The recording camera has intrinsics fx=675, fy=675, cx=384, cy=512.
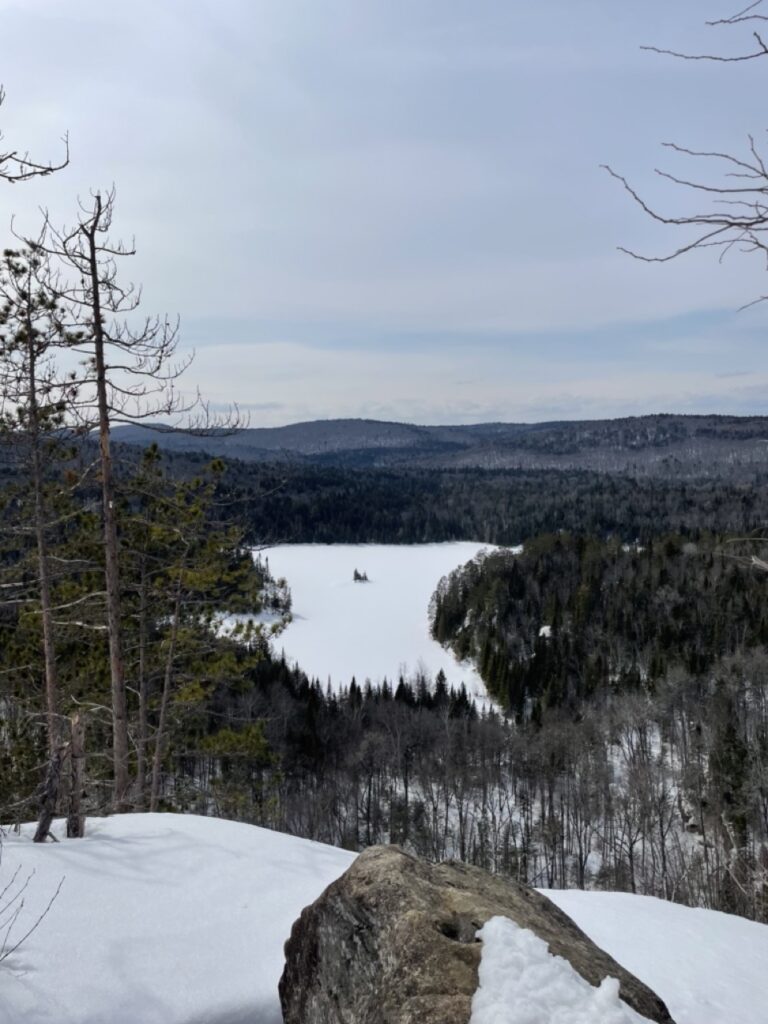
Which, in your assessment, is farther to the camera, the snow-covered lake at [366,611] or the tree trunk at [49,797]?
the snow-covered lake at [366,611]

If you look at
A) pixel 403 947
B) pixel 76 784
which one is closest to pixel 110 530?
pixel 76 784

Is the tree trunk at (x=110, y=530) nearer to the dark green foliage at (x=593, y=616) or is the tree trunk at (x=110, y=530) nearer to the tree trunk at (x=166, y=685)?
the tree trunk at (x=166, y=685)

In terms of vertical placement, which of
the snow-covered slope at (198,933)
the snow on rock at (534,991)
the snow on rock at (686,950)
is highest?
the snow on rock at (534,991)

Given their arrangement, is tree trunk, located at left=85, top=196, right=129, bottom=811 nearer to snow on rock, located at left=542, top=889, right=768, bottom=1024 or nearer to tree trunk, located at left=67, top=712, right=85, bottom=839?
tree trunk, located at left=67, top=712, right=85, bottom=839

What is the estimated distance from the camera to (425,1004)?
3.54 meters

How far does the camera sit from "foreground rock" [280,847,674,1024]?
366 centimetres

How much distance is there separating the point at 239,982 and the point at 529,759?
58.2 m

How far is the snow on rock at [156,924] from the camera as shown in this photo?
422cm

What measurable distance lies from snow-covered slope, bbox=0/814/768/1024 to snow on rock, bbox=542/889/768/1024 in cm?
2

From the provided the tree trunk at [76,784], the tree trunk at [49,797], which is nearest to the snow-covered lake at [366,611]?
the tree trunk at [76,784]

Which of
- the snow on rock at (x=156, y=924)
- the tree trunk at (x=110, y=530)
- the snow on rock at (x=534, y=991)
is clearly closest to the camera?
the snow on rock at (x=534, y=991)

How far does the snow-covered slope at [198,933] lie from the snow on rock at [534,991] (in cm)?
192

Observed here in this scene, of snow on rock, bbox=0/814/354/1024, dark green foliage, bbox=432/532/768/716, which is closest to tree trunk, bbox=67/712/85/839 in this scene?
snow on rock, bbox=0/814/354/1024

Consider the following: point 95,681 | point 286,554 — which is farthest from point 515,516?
point 95,681
